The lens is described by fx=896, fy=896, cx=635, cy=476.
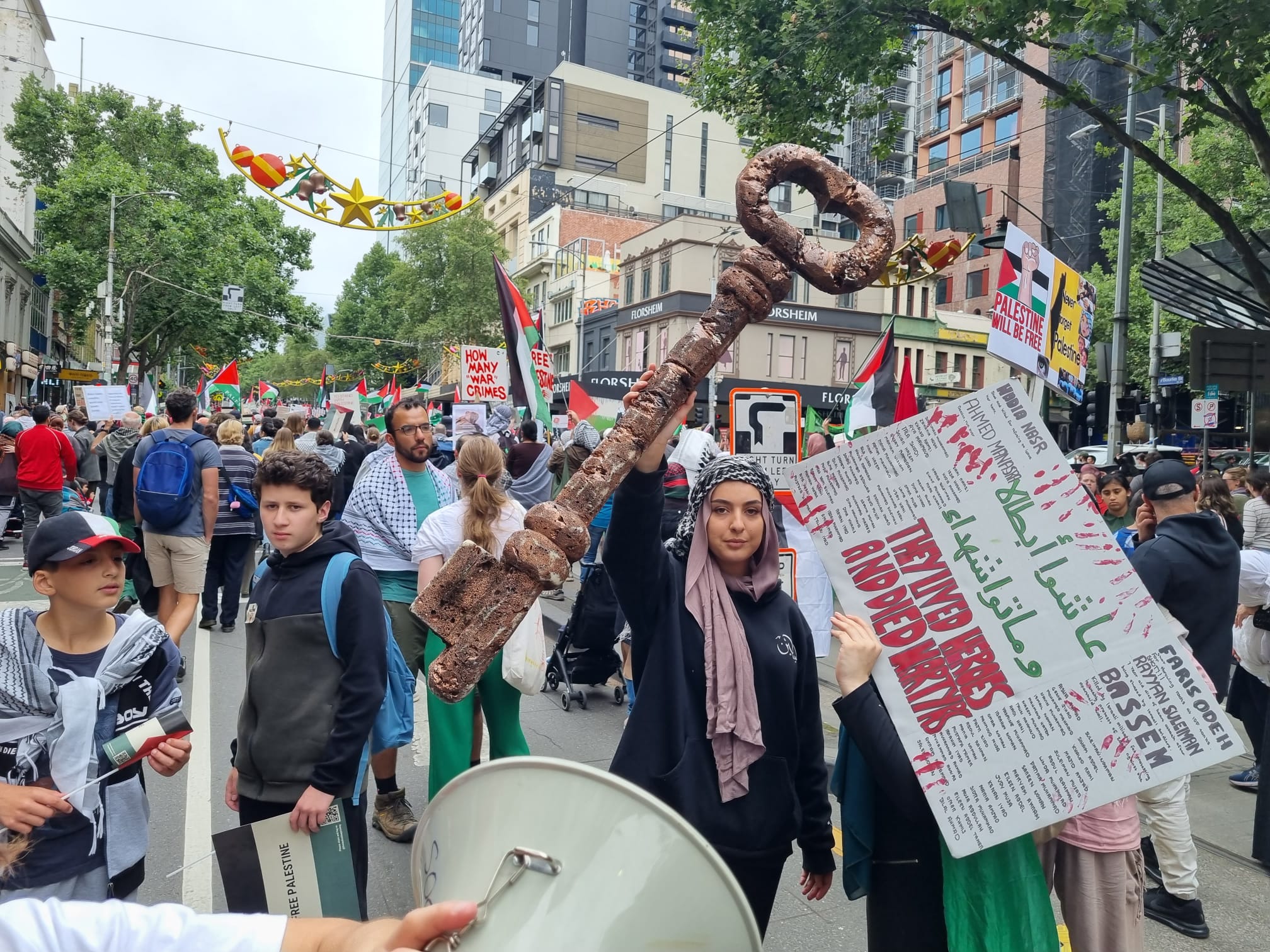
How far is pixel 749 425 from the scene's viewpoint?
625cm

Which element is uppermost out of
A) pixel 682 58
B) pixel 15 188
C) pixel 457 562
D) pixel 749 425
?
pixel 682 58

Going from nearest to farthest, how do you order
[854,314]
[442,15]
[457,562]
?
[457,562], [854,314], [442,15]

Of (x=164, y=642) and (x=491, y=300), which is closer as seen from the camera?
(x=164, y=642)

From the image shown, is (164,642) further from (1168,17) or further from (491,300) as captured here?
(491,300)

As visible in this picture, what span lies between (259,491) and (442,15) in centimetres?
11024

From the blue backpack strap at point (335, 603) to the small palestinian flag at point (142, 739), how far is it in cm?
53

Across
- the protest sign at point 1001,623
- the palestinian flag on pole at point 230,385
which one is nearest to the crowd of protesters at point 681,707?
the protest sign at point 1001,623

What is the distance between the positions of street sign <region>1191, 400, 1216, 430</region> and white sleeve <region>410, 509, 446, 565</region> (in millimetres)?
12856

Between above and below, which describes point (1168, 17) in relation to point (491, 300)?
below

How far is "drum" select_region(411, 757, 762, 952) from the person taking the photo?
1.07m

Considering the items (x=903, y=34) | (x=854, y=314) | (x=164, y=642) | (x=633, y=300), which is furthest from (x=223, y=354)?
(x=164, y=642)

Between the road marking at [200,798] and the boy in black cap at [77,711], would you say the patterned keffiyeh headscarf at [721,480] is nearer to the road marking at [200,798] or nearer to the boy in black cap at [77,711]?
the boy in black cap at [77,711]

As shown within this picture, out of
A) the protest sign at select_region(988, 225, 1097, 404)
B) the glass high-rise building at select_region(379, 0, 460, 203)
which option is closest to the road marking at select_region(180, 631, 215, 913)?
the protest sign at select_region(988, 225, 1097, 404)

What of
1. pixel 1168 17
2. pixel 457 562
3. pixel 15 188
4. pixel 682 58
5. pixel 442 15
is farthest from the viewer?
pixel 442 15
